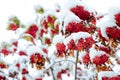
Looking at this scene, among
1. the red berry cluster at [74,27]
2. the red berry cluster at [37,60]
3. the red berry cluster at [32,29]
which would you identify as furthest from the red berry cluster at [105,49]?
the red berry cluster at [32,29]

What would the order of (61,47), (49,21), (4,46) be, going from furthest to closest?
(4,46) → (49,21) → (61,47)

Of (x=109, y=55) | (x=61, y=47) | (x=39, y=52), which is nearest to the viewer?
(x=109, y=55)

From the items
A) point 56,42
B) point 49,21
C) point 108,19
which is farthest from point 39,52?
point 49,21

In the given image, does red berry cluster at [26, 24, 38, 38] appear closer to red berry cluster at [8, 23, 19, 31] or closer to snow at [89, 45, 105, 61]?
red berry cluster at [8, 23, 19, 31]

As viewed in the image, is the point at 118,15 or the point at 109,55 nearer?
the point at 118,15

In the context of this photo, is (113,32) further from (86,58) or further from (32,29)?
(32,29)

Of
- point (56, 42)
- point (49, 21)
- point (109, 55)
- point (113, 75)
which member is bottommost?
point (113, 75)

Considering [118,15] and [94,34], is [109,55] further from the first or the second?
[118,15]
